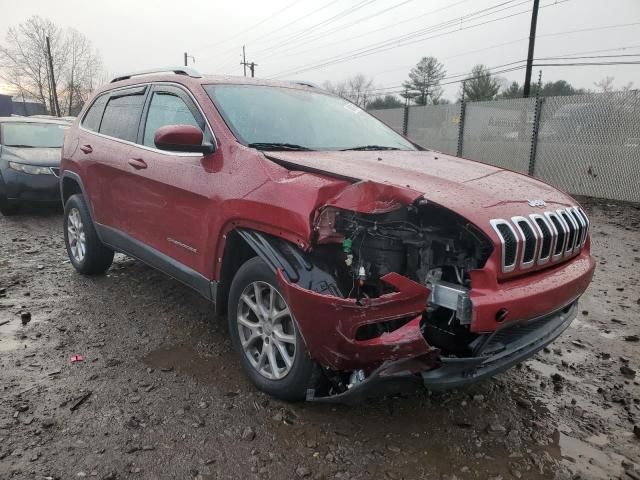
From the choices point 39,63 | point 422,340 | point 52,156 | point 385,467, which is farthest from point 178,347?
point 39,63

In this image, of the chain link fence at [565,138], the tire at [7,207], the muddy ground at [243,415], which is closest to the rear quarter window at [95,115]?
the muddy ground at [243,415]

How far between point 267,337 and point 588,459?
1772mm

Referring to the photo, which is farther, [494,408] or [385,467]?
[494,408]

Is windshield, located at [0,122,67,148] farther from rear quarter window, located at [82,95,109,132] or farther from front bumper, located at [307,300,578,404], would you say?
front bumper, located at [307,300,578,404]

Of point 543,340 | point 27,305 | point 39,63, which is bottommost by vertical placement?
point 27,305

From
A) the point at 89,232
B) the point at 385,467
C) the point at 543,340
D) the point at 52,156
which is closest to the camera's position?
the point at 385,467

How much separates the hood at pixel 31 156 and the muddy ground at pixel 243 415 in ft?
15.7

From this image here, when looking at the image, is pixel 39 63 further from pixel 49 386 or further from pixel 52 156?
pixel 49 386

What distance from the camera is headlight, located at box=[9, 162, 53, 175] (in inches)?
321

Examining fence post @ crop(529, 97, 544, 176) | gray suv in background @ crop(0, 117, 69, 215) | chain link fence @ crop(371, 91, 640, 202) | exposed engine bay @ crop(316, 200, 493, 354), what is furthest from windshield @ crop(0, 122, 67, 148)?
fence post @ crop(529, 97, 544, 176)

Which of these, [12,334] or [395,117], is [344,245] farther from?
[395,117]

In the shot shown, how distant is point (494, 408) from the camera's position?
295cm

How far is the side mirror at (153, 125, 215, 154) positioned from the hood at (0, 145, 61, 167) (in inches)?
246

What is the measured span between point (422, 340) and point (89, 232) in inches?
150
